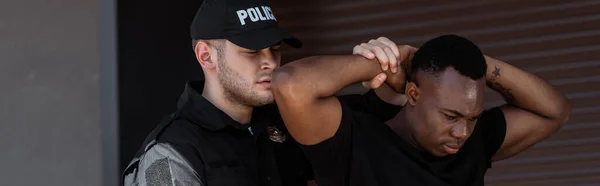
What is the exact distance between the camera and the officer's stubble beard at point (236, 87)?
3.05 meters

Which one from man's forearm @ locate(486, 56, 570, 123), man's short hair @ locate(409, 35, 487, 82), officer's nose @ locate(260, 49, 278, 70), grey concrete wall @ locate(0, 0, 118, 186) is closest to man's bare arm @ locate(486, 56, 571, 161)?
man's forearm @ locate(486, 56, 570, 123)

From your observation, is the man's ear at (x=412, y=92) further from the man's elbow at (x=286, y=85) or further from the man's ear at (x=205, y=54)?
the man's ear at (x=205, y=54)

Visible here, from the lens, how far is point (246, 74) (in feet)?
10.0

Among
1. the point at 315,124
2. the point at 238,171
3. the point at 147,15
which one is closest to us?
the point at 315,124

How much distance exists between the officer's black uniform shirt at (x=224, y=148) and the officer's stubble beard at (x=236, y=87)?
0.19ft

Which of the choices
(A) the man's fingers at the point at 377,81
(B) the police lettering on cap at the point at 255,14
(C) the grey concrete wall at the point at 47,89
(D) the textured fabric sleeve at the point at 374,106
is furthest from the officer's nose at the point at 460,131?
(C) the grey concrete wall at the point at 47,89

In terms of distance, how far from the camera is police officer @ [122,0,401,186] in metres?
2.99

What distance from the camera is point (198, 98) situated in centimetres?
311

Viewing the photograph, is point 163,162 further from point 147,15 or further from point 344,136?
point 147,15

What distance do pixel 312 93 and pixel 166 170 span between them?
46 cm

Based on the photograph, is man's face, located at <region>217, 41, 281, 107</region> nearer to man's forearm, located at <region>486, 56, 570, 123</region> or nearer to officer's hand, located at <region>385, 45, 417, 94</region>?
officer's hand, located at <region>385, 45, 417, 94</region>

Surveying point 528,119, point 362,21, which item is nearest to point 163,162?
point 528,119

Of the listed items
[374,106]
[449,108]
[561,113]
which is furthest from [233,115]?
[561,113]

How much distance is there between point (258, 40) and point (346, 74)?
341 mm
